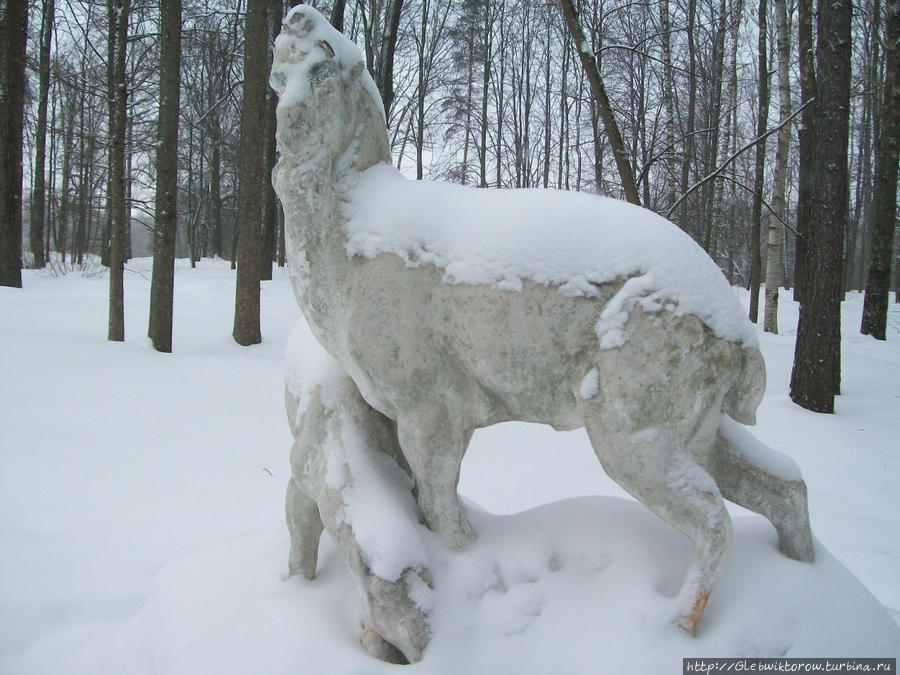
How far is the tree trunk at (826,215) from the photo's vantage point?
5633 millimetres

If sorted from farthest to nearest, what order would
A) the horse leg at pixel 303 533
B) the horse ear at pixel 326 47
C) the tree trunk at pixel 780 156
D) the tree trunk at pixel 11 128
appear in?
1. the tree trunk at pixel 780 156
2. the tree trunk at pixel 11 128
3. the horse leg at pixel 303 533
4. the horse ear at pixel 326 47

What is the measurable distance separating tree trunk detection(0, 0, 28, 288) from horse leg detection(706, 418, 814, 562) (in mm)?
10178

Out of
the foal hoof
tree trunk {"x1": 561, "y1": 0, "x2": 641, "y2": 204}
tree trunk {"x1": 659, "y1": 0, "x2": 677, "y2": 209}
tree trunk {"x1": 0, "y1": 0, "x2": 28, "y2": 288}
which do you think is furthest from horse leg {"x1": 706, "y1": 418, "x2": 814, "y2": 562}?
tree trunk {"x1": 0, "y1": 0, "x2": 28, "y2": 288}

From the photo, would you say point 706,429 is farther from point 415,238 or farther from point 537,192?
point 415,238

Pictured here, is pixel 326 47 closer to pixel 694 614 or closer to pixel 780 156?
pixel 694 614

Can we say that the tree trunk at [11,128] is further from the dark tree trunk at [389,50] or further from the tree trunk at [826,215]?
the tree trunk at [826,215]

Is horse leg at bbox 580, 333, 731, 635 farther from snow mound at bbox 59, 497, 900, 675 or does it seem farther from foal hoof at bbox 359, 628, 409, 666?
foal hoof at bbox 359, 628, 409, 666

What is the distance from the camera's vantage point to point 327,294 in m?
1.92

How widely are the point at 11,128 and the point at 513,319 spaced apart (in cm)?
1000

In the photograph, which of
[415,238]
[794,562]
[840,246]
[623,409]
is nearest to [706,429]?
[623,409]

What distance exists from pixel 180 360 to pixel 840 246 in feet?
21.2

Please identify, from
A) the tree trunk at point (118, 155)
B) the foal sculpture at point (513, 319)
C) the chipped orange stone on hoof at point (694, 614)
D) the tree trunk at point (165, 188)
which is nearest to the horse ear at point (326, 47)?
the foal sculpture at point (513, 319)

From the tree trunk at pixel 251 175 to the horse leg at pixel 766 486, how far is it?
611cm

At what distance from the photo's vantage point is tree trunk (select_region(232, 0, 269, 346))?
670 centimetres
